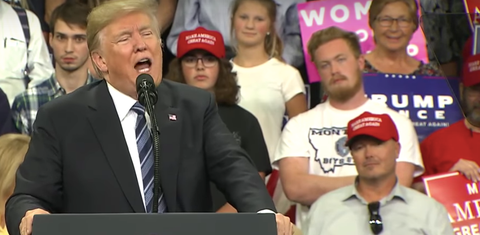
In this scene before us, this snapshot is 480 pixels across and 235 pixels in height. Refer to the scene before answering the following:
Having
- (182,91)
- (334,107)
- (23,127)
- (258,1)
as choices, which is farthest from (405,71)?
(182,91)

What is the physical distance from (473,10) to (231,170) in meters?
0.96

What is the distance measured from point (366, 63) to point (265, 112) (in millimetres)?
755

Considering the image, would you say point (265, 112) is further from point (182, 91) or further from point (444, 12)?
point (444, 12)

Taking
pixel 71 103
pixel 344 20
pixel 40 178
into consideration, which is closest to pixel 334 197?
pixel 344 20

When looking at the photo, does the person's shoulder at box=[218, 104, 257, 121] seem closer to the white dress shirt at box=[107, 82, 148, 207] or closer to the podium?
the white dress shirt at box=[107, 82, 148, 207]

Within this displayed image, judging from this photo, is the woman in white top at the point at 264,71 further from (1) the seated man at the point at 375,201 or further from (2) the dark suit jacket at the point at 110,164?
(2) the dark suit jacket at the point at 110,164

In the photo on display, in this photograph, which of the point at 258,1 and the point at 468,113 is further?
the point at 258,1

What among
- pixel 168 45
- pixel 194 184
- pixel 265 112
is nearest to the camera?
pixel 194 184

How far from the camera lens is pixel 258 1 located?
6293 mm

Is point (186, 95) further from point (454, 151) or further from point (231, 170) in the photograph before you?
point (454, 151)

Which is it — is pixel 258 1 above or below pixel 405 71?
above

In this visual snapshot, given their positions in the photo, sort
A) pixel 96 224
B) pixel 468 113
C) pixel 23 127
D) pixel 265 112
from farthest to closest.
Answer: pixel 265 112
pixel 23 127
pixel 468 113
pixel 96 224

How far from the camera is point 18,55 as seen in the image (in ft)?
19.7

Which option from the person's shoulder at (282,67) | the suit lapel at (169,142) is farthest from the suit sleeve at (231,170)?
the person's shoulder at (282,67)
